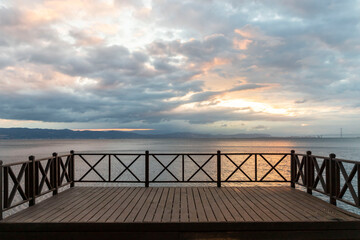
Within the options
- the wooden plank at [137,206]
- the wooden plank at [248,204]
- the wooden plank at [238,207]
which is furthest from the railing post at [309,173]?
the wooden plank at [137,206]

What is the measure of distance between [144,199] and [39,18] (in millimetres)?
11970

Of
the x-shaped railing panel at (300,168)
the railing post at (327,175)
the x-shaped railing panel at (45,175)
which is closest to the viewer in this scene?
the railing post at (327,175)

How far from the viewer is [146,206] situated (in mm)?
5418

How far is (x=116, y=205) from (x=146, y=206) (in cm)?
71

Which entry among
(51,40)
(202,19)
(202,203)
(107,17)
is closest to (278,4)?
(202,19)

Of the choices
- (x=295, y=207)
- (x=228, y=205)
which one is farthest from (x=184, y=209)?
(x=295, y=207)

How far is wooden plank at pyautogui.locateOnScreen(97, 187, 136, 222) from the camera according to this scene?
461cm

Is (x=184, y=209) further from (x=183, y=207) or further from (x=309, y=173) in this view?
(x=309, y=173)

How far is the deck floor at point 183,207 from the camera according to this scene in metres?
4.60

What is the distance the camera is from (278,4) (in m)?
10.8

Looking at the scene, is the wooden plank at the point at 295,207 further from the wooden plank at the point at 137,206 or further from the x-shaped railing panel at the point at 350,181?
the wooden plank at the point at 137,206

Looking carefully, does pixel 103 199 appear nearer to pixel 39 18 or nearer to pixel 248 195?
pixel 248 195

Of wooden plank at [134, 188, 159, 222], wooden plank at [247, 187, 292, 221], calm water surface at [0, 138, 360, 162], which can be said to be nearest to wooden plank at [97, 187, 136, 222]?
wooden plank at [134, 188, 159, 222]
